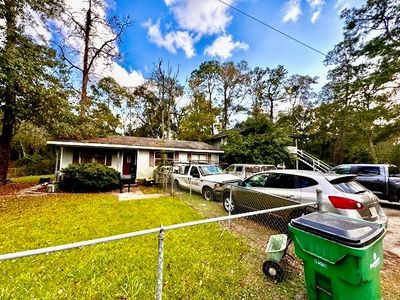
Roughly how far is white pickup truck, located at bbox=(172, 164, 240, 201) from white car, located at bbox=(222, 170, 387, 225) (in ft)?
6.86

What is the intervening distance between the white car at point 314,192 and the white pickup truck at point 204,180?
2.09 meters

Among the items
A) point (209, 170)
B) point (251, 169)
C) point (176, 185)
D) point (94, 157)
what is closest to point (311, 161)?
point (251, 169)

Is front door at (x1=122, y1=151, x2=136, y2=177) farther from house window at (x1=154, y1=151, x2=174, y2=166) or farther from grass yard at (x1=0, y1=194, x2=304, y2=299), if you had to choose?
grass yard at (x1=0, y1=194, x2=304, y2=299)

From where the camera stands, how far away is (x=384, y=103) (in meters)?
15.9

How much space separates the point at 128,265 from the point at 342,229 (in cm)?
345

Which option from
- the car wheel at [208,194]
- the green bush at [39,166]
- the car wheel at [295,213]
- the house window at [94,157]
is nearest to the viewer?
the car wheel at [295,213]

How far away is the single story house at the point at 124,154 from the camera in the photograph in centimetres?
1550

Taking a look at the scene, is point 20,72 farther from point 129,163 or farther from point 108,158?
point 129,163

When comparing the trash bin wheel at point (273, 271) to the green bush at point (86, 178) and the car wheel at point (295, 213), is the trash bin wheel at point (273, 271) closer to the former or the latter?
the car wheel at point (295, 213)

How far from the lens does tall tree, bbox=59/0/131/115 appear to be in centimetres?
1838

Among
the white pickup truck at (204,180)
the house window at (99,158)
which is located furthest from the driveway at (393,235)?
the house window at (99,158)

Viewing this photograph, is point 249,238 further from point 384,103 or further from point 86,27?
point 86,27

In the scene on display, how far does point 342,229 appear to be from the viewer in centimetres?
220

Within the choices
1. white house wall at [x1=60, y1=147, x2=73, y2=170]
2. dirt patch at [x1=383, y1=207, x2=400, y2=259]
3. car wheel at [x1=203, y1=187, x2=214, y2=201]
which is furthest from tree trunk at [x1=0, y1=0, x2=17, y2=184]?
dirt patch at [x1=383, y1=207, x2=400, y2=259]
